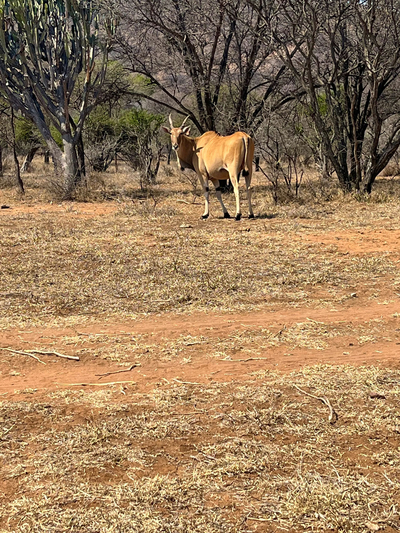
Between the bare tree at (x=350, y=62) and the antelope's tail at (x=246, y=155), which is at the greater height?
the bare tree at (x=350, y=62)

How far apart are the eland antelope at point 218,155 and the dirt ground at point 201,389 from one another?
107 inches

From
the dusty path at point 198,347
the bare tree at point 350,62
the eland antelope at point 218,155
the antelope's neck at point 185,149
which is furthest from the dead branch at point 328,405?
the bare tree at point 350,62

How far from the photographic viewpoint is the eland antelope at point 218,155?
1076 centimetres

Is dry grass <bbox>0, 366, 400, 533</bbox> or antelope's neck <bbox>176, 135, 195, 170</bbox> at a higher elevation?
antelope's neck <bbox>176, 135, 195, 170</bbox>

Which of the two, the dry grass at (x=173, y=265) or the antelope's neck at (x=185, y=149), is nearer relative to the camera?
the dry grass at (x=173, y=265)

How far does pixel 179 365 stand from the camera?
4473 mm

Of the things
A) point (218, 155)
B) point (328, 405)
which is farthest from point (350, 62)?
point (328, 405)

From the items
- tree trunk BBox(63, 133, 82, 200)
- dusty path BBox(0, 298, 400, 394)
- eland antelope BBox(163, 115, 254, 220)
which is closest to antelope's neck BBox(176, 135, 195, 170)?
eland antelope BBox(163, 115, 254, 220)

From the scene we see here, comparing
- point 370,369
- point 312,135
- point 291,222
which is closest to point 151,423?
point 370,369

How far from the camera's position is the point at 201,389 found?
3943mm

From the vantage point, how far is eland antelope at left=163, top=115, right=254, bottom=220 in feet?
35.3

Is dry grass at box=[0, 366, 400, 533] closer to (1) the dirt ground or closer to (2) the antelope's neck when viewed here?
(1) the dirt ground

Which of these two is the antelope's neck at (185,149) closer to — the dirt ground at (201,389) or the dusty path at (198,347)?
the dirt ground at (201,389)

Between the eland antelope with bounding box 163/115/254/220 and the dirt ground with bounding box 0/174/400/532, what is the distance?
2.72m
